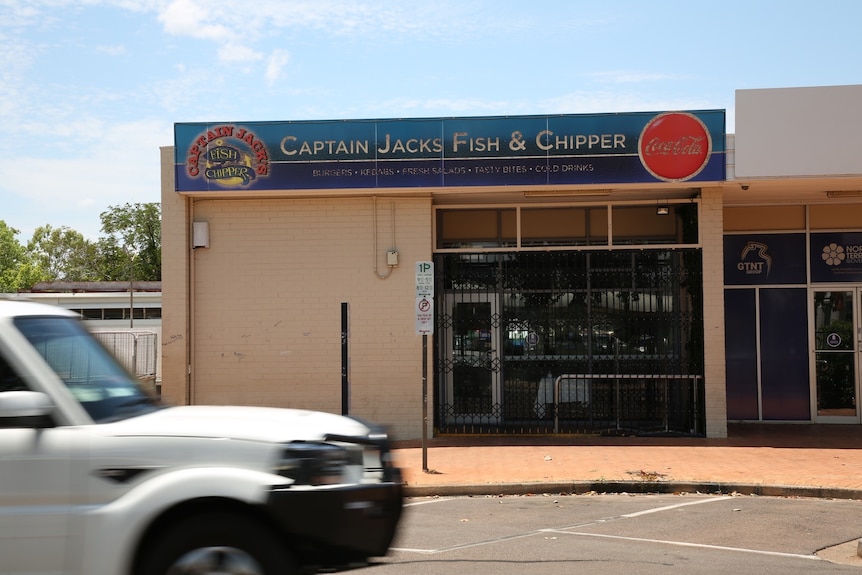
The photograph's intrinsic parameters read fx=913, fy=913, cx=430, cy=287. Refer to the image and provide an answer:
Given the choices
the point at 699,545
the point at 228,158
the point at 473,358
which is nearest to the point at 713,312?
the point at 473,358

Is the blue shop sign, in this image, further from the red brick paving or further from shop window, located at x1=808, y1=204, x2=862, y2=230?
the red brick paving

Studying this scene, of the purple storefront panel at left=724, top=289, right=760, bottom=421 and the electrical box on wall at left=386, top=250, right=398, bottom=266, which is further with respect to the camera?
the purple storefront panel at left=724, top=289, right=760, bottom=421

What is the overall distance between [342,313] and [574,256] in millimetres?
3931

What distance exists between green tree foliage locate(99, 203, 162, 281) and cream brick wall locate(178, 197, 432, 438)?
57330 millimetres

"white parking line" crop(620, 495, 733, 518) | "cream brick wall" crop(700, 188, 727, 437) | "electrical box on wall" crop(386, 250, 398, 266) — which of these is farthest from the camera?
"electrical box on wall" crop(386, 250, 398, 266)

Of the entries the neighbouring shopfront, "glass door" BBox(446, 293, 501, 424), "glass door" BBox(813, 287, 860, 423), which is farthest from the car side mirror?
"glass door" BBox(813, 287, 860, 423)

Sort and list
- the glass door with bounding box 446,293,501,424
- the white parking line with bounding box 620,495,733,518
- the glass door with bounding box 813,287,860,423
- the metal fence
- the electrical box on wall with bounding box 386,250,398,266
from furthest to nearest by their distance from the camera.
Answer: the metal fence → the glass door with bounding box 813,287,860,423 → the glass door with bounding box 446,293,501,424 → the electrical box on wall with bounding box 386,250,398,266 → the white parking line with bounding box 620,495,733,518

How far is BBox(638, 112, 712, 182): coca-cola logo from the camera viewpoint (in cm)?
1415

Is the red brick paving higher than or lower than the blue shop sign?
lower

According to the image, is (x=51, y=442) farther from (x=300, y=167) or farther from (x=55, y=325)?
(x=300, y=167)

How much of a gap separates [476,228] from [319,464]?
11480mm

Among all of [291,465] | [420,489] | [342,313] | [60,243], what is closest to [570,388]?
[342,313]

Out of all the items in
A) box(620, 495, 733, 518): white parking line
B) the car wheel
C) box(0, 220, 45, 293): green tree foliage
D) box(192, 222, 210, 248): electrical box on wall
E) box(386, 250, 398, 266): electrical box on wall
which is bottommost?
box(620, 495, 733, 518): white parking line

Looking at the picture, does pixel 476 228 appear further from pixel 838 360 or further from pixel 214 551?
pixel 214 551
